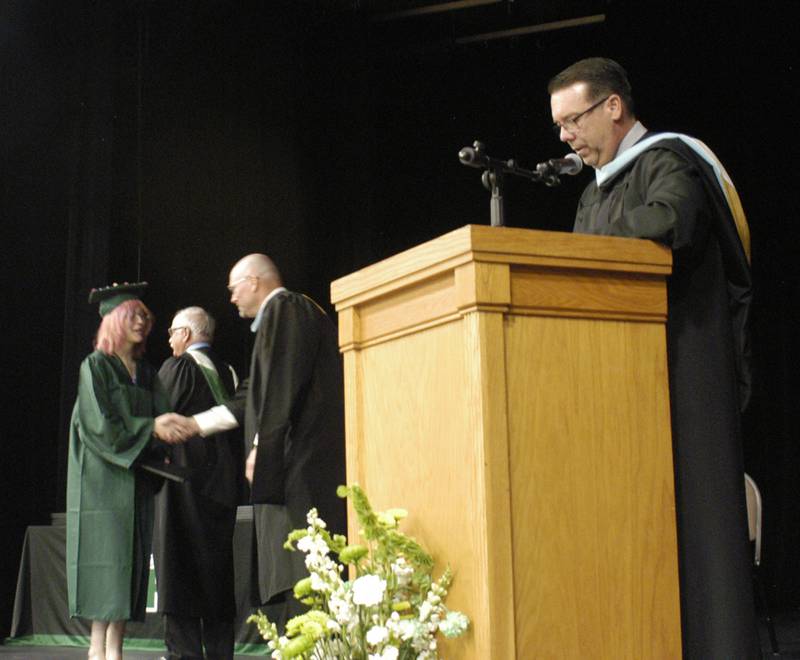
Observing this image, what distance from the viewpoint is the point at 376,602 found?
179cm

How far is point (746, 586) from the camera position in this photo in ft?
6.29

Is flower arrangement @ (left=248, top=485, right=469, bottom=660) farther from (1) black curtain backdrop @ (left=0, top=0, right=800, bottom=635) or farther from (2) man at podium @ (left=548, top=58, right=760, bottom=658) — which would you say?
(1) black curtain backdrop @ (left=0, top=0, right=800, bottom=635)

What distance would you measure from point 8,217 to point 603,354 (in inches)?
256

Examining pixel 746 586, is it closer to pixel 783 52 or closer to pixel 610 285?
pixel 610 285

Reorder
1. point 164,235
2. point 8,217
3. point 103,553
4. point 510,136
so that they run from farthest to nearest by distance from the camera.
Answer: point 510,136 < point 164,235 < point 8,217 < point 103,553

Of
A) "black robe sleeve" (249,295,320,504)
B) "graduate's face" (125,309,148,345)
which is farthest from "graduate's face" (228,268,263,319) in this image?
"graduate's face" (125,309,148,345)

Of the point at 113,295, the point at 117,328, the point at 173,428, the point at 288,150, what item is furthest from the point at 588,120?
the point at 288,150

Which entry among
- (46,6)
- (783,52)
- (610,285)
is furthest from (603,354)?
(46,6)

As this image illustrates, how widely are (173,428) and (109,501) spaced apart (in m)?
0.41

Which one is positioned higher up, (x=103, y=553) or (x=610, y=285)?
(x=610, y=285)

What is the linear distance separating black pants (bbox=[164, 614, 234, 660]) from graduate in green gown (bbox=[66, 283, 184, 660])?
0.92ft

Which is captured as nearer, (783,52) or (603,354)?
(603,354)

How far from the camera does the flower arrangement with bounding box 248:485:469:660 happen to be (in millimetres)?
1775

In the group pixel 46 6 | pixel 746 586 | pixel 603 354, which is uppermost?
pixel 46 6
